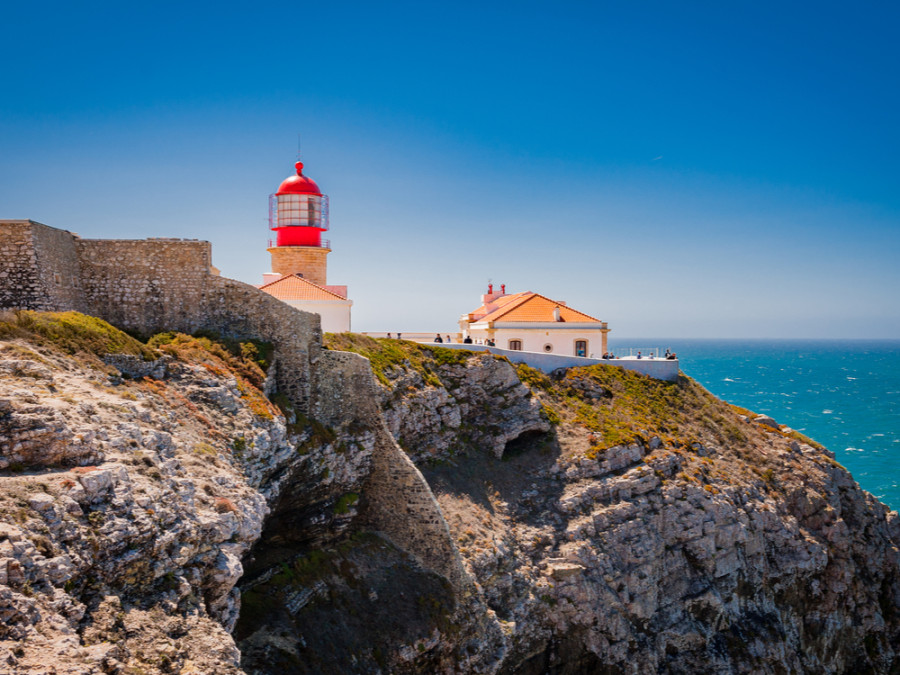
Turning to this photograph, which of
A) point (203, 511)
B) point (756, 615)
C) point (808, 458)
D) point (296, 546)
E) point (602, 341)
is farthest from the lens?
point (602, 341)

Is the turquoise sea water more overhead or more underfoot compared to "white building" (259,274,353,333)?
more underfoot

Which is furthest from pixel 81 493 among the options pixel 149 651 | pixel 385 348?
pixel 385 348

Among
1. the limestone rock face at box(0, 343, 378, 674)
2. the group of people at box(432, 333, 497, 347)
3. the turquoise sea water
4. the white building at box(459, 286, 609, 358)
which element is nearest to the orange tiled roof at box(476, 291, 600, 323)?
the white building at box(459, 286, 609, 358)

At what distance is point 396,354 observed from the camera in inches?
1127

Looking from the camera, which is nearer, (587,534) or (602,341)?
(587,534)

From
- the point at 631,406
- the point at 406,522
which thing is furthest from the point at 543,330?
the point at 406,522

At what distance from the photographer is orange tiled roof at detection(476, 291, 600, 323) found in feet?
131

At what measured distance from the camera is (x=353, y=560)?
20.4m

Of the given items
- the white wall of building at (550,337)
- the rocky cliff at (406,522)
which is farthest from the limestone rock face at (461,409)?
the white wall of building at (550,337)

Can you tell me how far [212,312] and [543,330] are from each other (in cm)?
2362

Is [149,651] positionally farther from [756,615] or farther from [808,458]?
[808,458]

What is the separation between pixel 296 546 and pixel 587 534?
486 inches

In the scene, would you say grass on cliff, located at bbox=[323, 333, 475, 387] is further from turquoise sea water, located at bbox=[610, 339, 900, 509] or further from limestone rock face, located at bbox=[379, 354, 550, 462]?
turquoise sea water, located at bbox=[610, 339, 900, 509]

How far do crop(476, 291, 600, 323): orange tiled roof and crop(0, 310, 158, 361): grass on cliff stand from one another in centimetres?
2651
